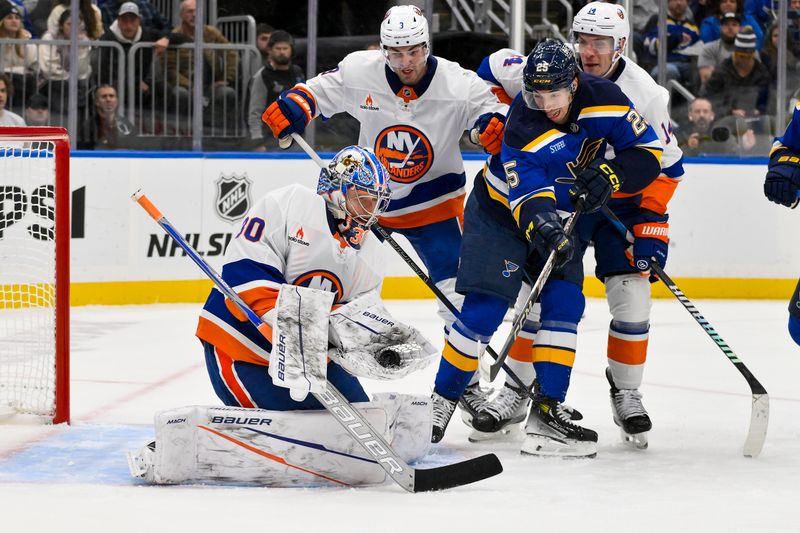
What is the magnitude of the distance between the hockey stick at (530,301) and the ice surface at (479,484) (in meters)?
0.25

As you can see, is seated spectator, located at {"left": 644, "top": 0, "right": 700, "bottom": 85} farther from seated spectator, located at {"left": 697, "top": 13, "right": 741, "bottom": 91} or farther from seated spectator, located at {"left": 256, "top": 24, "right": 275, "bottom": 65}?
seated spectator, located at {"left": 256, "top": 24, "right": 275, "bottom": 65}

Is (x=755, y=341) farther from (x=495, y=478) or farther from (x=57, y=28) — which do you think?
(x=57, y=28)

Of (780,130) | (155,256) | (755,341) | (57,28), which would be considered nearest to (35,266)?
(155,256)

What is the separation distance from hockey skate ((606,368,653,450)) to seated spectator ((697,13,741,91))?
4.17m

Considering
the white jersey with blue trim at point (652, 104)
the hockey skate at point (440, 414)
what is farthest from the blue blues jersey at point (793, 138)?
the hockey skate at point (440, 414)

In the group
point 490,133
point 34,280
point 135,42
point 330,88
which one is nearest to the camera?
point 490,133

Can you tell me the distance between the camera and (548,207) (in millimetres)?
3133

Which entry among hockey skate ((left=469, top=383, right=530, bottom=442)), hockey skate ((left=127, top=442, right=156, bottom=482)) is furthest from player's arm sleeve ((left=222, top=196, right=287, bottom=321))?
hockey skate ((left=469, top=383, right=530, bottom=442))

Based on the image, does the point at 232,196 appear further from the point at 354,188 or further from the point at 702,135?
the point at 354,188

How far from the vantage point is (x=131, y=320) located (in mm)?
5758

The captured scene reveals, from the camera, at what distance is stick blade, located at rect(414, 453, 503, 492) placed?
2721mm

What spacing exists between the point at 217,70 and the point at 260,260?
400 cm

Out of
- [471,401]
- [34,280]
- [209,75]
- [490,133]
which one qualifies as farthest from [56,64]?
[471,401]

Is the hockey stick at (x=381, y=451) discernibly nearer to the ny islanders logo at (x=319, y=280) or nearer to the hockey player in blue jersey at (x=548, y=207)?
the ny islanders logo at (x=319, y=280)
